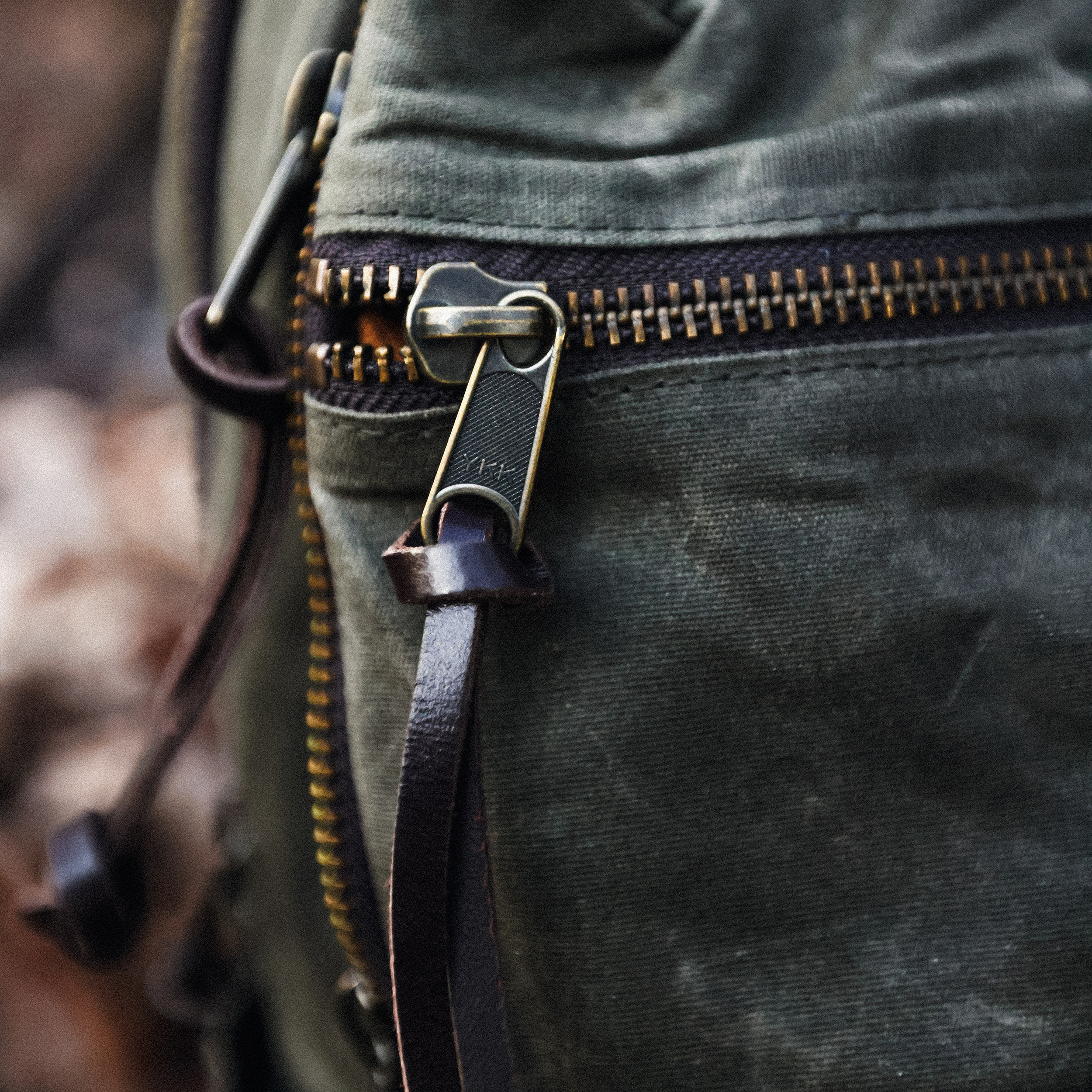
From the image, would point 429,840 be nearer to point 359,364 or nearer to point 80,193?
point 359,364

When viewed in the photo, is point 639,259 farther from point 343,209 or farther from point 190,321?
point 190,321

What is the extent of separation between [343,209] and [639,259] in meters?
0.14

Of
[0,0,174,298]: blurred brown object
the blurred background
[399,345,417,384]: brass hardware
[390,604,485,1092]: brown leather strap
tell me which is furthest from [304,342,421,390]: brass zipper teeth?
[0,0,174,298]: blurred brown object

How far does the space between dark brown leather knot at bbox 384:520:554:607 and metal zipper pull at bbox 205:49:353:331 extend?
196 mm

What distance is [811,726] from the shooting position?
485 mm

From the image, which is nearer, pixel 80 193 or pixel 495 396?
pixel 495 396

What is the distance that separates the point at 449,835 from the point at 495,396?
200 millimetres

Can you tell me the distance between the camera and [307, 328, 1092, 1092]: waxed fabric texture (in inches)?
18.6

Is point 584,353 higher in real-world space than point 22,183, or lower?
higher

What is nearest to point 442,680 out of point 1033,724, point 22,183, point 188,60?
point 1033,724

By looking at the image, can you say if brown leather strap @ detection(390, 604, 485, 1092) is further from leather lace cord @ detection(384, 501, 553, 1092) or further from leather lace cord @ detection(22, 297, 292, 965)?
leather lace cord @ detection(22, 297, 292, 965)

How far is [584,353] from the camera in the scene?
1.54 ft

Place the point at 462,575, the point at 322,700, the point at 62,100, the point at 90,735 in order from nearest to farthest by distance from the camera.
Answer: the point at 462,575
the point at 322,700
the point at 90,735
the point at 62,100

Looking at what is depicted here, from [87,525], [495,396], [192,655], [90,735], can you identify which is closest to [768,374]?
[495,396]
